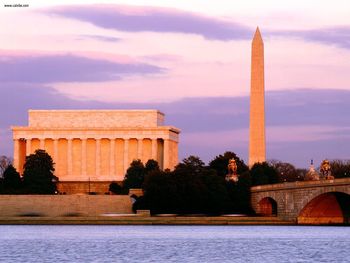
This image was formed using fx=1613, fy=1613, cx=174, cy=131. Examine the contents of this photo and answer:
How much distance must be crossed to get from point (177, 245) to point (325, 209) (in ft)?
164

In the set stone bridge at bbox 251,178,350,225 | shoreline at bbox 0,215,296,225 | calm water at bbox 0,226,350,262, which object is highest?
stone bridge at bbox 251,178,350,225

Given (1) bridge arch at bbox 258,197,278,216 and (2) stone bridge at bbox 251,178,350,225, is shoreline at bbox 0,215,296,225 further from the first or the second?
(1) bridge arch at bbox 258,197,278,216

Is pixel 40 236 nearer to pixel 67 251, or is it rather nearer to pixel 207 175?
pixel 67 251

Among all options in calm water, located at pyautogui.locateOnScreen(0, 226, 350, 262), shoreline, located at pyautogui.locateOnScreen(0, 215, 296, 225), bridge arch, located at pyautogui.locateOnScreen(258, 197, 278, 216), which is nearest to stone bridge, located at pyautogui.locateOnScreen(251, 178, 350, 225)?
shoreline, located at pyautogui.locateOnScreen(0, 215, 296, 225)

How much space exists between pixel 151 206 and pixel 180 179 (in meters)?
4.76

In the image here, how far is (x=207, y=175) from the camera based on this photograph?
195000mm

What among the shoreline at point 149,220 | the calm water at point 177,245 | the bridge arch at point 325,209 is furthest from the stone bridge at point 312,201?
the calm water at point 177,245

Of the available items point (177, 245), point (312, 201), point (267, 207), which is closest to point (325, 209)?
point (312, 201)

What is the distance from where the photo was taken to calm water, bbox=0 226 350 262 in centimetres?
10594

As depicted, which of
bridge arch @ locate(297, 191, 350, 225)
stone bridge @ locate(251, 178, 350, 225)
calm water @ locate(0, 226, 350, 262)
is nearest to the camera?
calm water @ locate(0, 226, 350, 262)

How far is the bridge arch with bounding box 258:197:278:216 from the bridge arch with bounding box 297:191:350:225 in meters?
15.5

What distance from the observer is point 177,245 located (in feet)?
402

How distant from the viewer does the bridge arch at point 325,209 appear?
535 ft

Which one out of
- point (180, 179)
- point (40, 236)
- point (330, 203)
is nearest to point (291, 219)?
point (330, 203)
